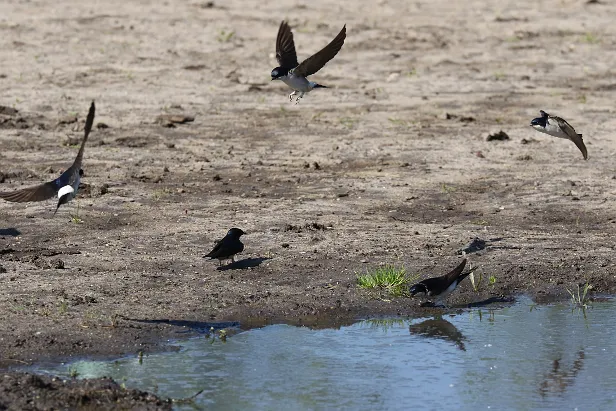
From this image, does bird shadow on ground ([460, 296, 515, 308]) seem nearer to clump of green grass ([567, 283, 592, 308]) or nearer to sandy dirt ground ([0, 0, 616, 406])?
sandy dirt ground ([0, 0, 616, 406])

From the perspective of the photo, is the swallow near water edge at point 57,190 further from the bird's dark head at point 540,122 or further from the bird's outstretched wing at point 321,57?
the bird's dark head at point 540,122

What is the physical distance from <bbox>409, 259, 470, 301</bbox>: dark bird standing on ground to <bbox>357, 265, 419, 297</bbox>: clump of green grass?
0.63ft

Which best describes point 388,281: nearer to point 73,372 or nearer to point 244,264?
point 244,264

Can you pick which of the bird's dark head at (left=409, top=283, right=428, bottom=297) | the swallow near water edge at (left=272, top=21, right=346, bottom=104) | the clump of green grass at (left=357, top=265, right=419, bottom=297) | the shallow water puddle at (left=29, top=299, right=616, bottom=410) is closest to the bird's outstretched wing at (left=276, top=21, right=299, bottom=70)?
the swallow near water edge at (left=272, top=21, right=346, bottom=104)

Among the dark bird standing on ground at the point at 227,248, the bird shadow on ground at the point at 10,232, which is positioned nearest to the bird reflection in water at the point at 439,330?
the dark bird standing on ground at the point at 227,248

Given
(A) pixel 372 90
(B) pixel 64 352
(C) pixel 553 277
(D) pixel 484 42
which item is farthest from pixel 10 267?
(D) pixel 484 42

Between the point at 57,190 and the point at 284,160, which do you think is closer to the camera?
the point at 57,190

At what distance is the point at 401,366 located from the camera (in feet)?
27.1

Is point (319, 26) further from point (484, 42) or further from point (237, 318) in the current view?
point (237, 318)

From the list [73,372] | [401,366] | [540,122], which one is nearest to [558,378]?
[401,366]

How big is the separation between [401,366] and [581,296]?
2.11 meters

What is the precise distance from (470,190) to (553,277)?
261 centimetres

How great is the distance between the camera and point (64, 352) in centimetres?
799

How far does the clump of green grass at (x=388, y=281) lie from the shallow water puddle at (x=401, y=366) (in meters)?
0.36
